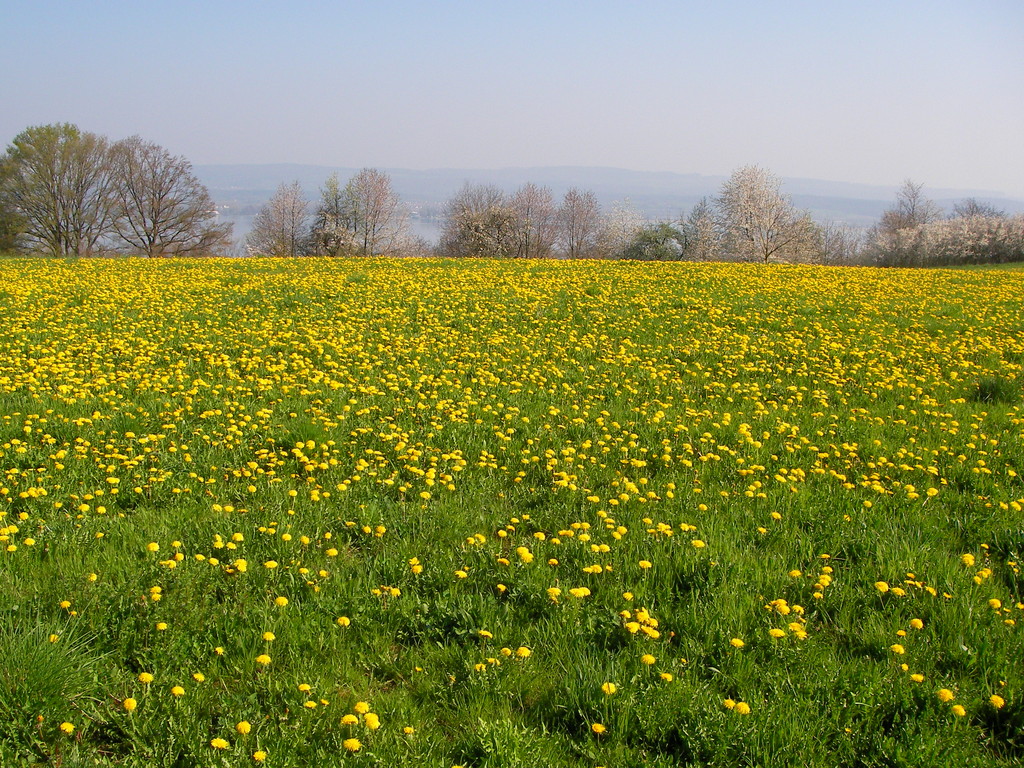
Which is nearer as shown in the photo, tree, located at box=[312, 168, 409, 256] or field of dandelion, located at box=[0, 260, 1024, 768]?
field of dandelion, located at box=[0, 260, 1024, 768]

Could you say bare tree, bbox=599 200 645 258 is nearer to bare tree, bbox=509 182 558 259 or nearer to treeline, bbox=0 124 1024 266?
treeline, bbox=0 124 1024 266

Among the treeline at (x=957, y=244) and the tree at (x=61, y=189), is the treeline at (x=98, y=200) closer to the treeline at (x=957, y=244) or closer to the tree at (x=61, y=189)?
the tree at (x=61, y=189)

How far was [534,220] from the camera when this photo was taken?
7000 cm

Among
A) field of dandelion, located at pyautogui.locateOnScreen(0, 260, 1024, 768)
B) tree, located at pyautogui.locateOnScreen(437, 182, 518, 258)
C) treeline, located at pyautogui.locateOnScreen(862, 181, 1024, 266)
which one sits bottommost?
field of dandelion, located at pyautogui.locateOnScreen(0, 260, 1024, 768)

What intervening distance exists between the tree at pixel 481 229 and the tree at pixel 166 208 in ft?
66.6

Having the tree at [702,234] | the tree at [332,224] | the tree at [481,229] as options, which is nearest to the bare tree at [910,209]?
the tree at [702,234]

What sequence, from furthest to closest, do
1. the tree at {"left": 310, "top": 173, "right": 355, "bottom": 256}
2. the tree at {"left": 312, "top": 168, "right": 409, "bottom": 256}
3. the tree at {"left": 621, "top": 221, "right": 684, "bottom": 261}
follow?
the tree at {"left": 312, "top": 168, "right": 409, "bottom": 256} < the tree at {"left": 621, "top": 221, "right": 684, "bottom": 261} < the tree at {"left": 310, "top": 173, "right": 355, "bottom": 256}

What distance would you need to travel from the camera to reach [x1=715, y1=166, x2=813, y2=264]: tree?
49.5 meters

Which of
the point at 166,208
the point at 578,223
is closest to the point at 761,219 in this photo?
the point at 578,223

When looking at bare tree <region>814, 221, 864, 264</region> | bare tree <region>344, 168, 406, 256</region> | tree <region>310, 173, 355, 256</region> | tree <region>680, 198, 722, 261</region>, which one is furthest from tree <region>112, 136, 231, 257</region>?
bare tree <region>814, 221, 864, 264</region>

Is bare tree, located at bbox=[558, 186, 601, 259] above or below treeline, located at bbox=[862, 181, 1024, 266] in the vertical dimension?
above

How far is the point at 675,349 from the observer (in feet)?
34.6

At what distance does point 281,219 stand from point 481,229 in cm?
2490

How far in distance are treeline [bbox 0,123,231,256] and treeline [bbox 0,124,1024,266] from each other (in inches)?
3.0
